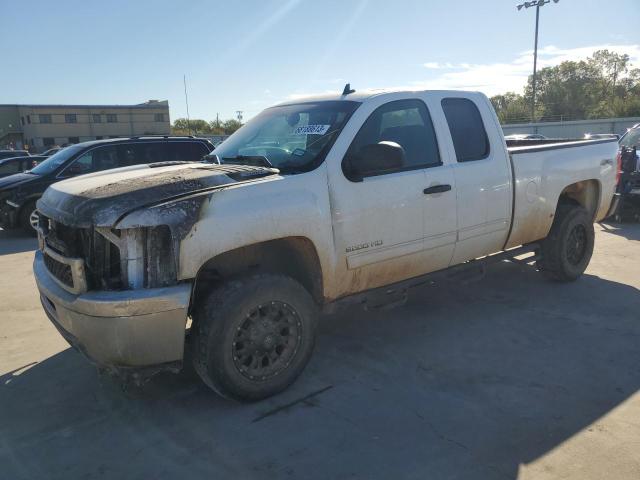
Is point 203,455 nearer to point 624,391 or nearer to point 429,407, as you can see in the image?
point 429,407

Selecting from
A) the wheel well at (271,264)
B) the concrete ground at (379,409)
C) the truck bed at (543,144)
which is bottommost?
the concrete ground at (379,409)

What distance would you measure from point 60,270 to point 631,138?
11.1m

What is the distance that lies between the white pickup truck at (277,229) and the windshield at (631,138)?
679 centimetres

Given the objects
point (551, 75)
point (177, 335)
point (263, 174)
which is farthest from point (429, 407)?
point (551, 75)

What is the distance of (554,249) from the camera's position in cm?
582

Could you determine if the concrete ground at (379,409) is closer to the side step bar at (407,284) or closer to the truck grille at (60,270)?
the side step bar at (407,284)

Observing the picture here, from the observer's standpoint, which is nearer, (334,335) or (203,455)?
(203,455)

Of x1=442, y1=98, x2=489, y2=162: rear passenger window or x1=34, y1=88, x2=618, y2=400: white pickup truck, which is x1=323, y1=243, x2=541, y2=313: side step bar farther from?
x1=442, y1=98, x2=489, y2=162: rear passenger window

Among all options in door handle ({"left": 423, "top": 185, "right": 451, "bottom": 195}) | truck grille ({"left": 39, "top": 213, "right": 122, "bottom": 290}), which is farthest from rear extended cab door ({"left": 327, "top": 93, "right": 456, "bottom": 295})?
truck grille ({"left": 39, "top": 213, "right": 122, "bottom": 290})

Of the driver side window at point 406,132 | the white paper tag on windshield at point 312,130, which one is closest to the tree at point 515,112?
the driver side window at point 406,132

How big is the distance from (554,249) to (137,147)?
7.81 meters

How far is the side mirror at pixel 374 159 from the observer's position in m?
3.70

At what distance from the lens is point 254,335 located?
3.47 m

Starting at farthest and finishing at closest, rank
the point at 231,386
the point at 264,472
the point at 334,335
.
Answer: the point at 334,335 → the point at 231,386 → the point at 264,472
